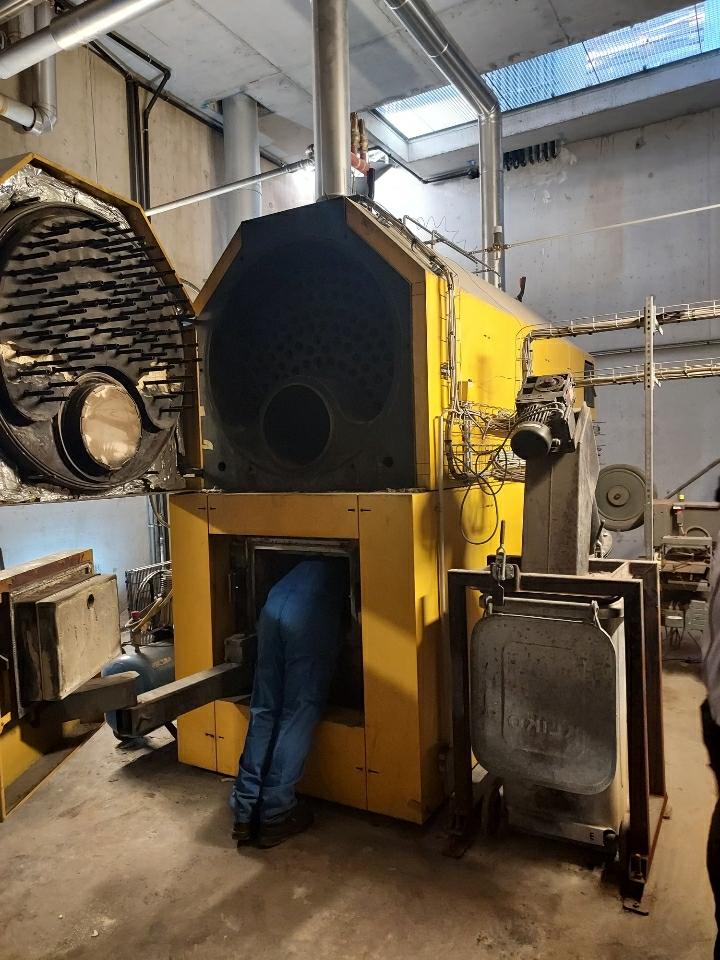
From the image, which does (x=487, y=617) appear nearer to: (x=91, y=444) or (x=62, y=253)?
(x=91, y=444)

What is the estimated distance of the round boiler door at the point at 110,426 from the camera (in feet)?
5.05

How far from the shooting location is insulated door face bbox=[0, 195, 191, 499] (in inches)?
56.1

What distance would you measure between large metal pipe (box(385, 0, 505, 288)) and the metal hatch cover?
11.6 feet

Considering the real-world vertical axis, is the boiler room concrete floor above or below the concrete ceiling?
below

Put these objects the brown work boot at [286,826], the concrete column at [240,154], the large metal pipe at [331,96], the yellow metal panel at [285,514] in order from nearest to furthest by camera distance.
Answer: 1. the brown work boot at [286,826]
2. the yellow metal panel at [285,514]
3. the large metal pipe at [331,96]
4. the concrete column at [240,154]

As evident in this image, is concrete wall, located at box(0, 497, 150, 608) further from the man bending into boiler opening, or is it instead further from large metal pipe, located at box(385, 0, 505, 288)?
large metal pipe, located at box(385, 0, 505, 288)

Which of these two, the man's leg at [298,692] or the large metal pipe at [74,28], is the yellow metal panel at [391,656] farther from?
the large metal pipe at [74,28]

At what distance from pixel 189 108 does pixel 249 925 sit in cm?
577

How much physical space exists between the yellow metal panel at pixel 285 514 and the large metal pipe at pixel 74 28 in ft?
7.59

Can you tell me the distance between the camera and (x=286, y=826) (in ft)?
8.08

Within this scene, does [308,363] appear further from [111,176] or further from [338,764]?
[111,176]

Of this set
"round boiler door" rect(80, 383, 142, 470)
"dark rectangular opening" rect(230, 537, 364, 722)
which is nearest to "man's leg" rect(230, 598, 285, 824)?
"dark rectangular opening" rect(230, 537, 364, 722)

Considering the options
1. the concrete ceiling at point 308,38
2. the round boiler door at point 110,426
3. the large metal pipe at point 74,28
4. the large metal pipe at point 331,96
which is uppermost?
the concrete ceiling at point 308,38

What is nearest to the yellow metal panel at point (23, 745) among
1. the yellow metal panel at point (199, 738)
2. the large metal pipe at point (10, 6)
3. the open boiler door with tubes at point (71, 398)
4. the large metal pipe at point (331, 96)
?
the open boiler door with tubes at point (71, 398)
